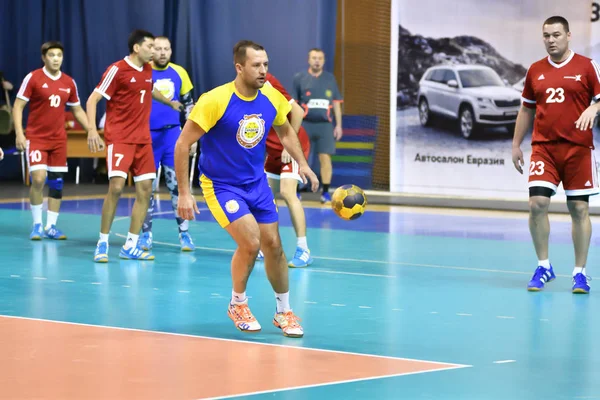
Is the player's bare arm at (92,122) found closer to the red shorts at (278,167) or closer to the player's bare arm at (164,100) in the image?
the player's bare arm at (164,100)

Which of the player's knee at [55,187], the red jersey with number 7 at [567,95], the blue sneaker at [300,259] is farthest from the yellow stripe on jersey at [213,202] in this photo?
the player's knee at [55,187]

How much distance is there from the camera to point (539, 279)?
28.9ft

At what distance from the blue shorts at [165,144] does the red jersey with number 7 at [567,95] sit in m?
4.01

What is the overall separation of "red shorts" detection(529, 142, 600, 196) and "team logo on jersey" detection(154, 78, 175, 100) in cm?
399

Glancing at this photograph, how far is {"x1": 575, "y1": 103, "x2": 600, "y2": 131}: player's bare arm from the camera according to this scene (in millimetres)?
8383

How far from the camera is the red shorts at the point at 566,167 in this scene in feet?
28.6

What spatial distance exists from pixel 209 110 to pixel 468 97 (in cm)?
1172

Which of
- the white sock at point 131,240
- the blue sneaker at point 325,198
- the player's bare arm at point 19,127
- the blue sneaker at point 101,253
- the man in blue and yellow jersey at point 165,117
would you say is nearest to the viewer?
the blue sneaker at point 101,253

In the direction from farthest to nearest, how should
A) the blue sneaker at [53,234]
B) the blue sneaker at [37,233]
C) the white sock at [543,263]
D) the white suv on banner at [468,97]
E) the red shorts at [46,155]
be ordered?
1. the white suv on banner at [468,97]
2. the red shorts at [46,155]
3. the blue sneaker at [53,234]
4. the blue sneaker at [37,233]
5. the white sock at [543,263]

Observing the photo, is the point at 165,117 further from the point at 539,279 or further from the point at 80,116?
the point at 539,279

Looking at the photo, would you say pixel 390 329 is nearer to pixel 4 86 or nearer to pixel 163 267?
pixel 163 267

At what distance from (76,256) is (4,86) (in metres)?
11.3

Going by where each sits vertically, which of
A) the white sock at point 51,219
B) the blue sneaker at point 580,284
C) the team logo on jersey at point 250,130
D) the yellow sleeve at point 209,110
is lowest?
the blue sneaker at point 580,284

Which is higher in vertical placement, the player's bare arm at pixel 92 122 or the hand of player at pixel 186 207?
the player's bare arm at pixel 92 122
